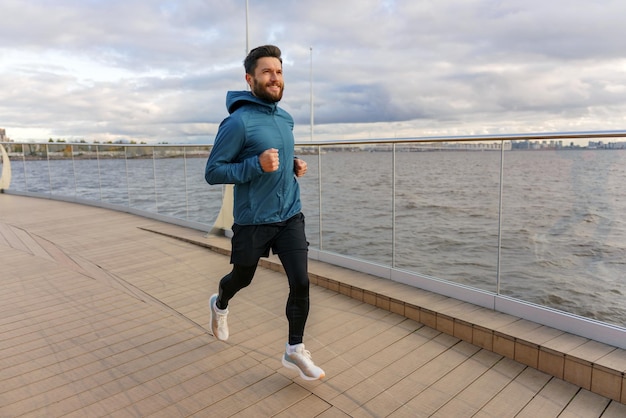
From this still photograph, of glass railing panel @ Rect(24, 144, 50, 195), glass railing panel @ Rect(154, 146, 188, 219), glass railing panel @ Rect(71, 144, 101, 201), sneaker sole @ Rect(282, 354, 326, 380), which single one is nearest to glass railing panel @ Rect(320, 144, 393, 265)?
sneaker sole @ Rect(282, 354, 326, 380)

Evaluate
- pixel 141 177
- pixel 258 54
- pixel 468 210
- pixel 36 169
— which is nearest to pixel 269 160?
pixel 258 54

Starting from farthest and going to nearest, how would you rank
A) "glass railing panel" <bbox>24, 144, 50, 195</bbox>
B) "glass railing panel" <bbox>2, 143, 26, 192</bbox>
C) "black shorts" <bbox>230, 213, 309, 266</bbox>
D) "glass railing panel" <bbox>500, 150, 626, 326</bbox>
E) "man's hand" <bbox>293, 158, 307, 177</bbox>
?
"glass railing panel" <bbox>2, 143, 26, 192</bbox> → "glass railing panel" <bbox>24, 144, 50, 195</bbox> → "glass railing panel" <bbox>500, 150, 626, 326</bbox> → "man's hand" <bbox>293, 158, 307, 177</bbox> → "black shorts" <bbox>230, 213, 309, 266</bbox>

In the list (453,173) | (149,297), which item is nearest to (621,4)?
(453,173)

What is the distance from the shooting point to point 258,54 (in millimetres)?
2297

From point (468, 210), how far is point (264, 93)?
800 cm

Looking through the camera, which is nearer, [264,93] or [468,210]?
[264,93]

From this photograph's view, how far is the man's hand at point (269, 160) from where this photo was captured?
83.5 inches

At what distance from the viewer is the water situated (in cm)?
379

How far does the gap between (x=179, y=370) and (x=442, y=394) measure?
1.47 meters

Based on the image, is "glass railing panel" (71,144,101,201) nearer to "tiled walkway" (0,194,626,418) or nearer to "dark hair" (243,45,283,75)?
"tiled walkway" (0,194,626,418)

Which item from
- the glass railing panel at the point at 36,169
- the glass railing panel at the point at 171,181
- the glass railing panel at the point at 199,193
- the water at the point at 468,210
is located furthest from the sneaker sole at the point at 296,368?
the glass railing panel at the point at 36,169

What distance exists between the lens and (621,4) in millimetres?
7688

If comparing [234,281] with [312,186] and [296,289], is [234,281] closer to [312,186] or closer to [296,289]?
[296,289]

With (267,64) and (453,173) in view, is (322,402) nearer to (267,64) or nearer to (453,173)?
(267,64)
